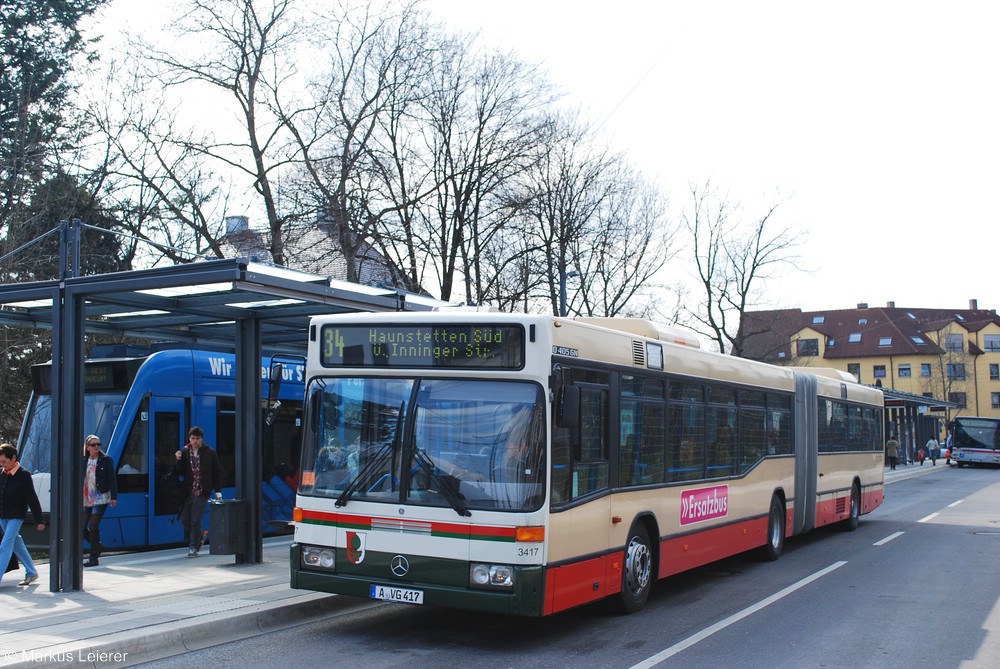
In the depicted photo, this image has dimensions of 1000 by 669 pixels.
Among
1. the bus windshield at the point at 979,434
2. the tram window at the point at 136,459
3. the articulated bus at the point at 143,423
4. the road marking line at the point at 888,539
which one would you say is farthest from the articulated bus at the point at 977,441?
the tram window at the point at 136,459

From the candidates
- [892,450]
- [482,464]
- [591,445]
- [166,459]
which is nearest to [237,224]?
[166,459]

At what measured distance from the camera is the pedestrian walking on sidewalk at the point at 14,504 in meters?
10.5

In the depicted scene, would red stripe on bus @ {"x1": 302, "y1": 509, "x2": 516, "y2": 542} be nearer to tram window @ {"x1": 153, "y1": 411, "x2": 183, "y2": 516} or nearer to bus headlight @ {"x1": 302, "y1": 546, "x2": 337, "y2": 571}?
bus headlight @ {"x1": 302, "y1": 546, "x2": 337, "y2": 571}

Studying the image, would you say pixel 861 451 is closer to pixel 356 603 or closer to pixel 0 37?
pixel 356 603

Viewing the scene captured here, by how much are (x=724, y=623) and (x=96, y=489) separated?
7.73 metres

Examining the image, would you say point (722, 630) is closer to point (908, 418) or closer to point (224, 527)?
point (224, 527)

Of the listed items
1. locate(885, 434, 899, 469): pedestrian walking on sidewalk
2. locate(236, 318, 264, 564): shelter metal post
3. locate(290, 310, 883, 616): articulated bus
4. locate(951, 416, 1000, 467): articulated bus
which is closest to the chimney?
locate(236, 318, 264, 564): shelter metal post

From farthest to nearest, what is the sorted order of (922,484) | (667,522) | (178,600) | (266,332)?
(922,484) < (266,332) < (667,522) < (178,600)

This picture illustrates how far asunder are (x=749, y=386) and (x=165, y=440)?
8.35 meters

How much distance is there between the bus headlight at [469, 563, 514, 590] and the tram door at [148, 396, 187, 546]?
7877 mm

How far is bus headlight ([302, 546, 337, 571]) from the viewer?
8.47 m

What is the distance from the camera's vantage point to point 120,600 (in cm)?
970

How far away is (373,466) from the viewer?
8.41 metres

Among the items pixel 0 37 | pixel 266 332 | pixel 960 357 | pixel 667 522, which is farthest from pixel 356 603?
pixel 960 357
